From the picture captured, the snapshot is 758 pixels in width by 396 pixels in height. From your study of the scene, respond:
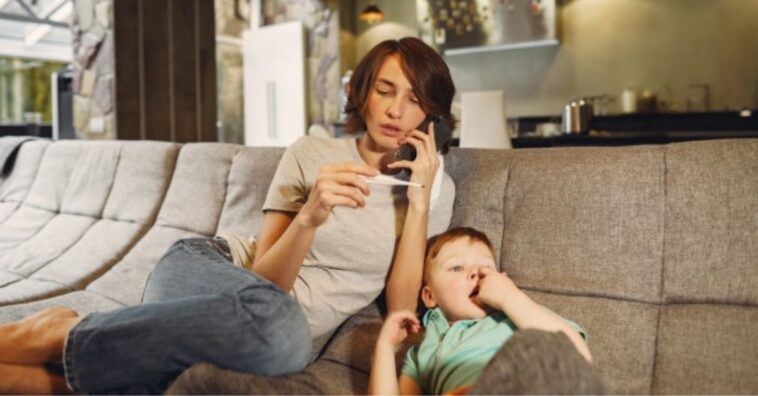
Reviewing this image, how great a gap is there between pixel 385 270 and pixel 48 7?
7.50m

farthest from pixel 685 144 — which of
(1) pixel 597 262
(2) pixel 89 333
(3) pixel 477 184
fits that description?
(2) pixel 89 333

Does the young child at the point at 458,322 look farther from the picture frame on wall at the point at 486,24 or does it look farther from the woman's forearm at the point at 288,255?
the picture frame on wall at the point at 486,24

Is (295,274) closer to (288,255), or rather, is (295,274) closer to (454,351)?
(288,255)

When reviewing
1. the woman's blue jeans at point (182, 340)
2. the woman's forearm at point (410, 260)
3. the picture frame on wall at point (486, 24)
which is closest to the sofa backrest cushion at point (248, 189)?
the woman's forearm at point (410, 260)

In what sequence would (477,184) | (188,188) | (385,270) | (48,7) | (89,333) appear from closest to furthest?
(89,333) < (385,270) < (477,184) < (188,188) < (48,7)

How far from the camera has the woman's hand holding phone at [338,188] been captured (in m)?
1.34

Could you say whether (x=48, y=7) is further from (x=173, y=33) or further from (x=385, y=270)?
(x=385, y=270)

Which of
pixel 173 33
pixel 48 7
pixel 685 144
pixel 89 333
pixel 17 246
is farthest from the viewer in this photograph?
pixel 48 7

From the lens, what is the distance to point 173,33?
16.1 ft

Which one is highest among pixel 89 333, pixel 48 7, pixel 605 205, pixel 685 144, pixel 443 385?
pixel 48 7

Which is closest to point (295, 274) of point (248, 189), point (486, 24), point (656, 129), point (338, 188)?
point (338, 188)

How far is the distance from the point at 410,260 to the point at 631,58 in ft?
16.5

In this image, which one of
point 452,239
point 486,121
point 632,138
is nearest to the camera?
point 452,239

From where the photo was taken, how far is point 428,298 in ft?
5.05
